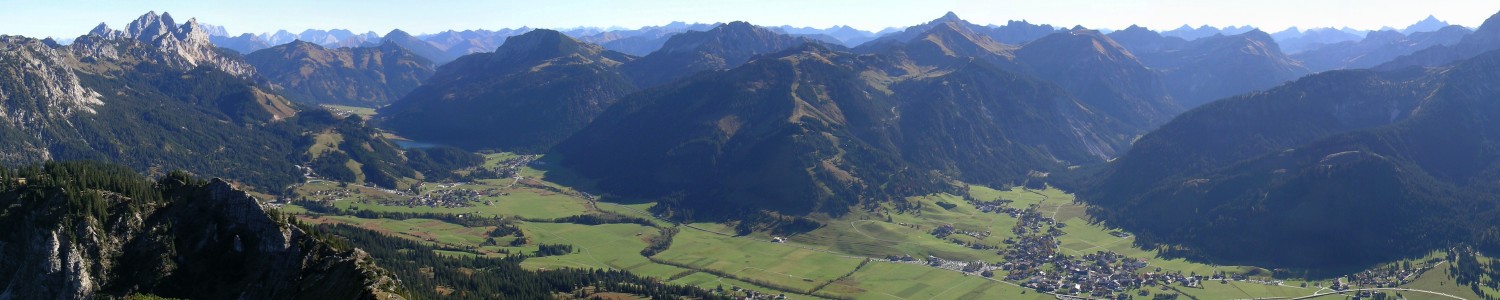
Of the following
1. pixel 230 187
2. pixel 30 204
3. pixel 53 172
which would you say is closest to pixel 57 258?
pixel 30 204

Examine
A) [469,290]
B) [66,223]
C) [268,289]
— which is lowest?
[469,290]

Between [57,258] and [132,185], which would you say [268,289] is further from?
[132,185]

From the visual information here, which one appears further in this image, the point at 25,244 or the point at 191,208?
the point at 191,208

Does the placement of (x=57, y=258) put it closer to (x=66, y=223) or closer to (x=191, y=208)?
(x=66, y=223)

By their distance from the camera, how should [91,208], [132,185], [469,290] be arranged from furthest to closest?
[469,290]
[132,185]
[91,208]

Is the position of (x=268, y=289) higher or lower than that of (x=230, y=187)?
lower

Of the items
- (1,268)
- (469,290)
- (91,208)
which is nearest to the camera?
(1,268)
